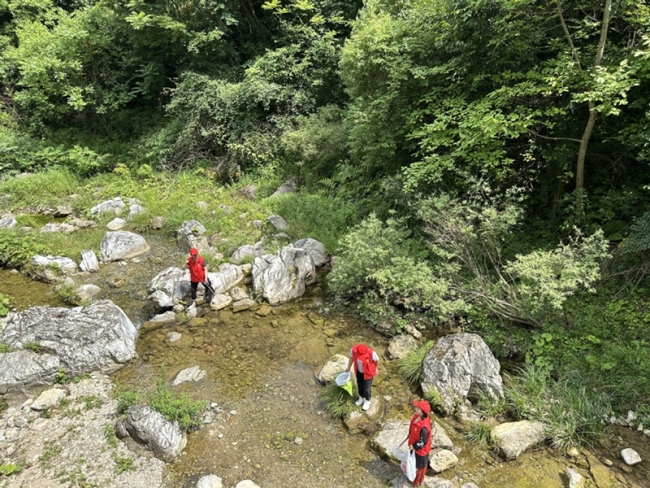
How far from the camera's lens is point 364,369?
607cm

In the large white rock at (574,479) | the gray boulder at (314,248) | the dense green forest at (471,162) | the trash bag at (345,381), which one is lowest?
the large white rock at (574,479)

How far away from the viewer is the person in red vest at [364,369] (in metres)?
6.07

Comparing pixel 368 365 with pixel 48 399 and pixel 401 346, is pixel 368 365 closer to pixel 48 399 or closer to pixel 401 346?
pixel 401 346

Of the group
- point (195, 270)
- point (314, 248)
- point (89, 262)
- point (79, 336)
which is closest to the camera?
point (79, 336)

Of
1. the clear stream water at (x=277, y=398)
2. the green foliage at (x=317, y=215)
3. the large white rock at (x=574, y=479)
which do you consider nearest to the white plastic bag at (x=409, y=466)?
the clear stream water at (x=277, y=398)

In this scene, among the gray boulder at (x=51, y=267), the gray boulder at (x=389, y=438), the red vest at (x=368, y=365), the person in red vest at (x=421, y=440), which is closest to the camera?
the person in red vest at (x=421, y=440)

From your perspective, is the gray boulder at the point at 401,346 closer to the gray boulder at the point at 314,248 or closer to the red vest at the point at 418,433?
the red vest at the point at 418,433

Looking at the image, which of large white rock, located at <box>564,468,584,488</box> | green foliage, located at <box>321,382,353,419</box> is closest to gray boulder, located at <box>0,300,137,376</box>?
green foliage, located at <box>321,382,353,419</box>

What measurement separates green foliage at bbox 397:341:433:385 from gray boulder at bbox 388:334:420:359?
17 cm

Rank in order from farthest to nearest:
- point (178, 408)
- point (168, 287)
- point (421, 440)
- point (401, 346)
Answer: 1. point (168, 287)
2. point (401, 346)
3. point (178, 408)
4. point (421, 440)

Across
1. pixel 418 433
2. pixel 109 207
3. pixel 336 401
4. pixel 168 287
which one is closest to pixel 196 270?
pixel 168 287

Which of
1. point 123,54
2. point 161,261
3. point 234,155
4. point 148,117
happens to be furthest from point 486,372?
point 123,54

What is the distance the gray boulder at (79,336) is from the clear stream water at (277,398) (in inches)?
16.0

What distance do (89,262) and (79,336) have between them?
170 inches
